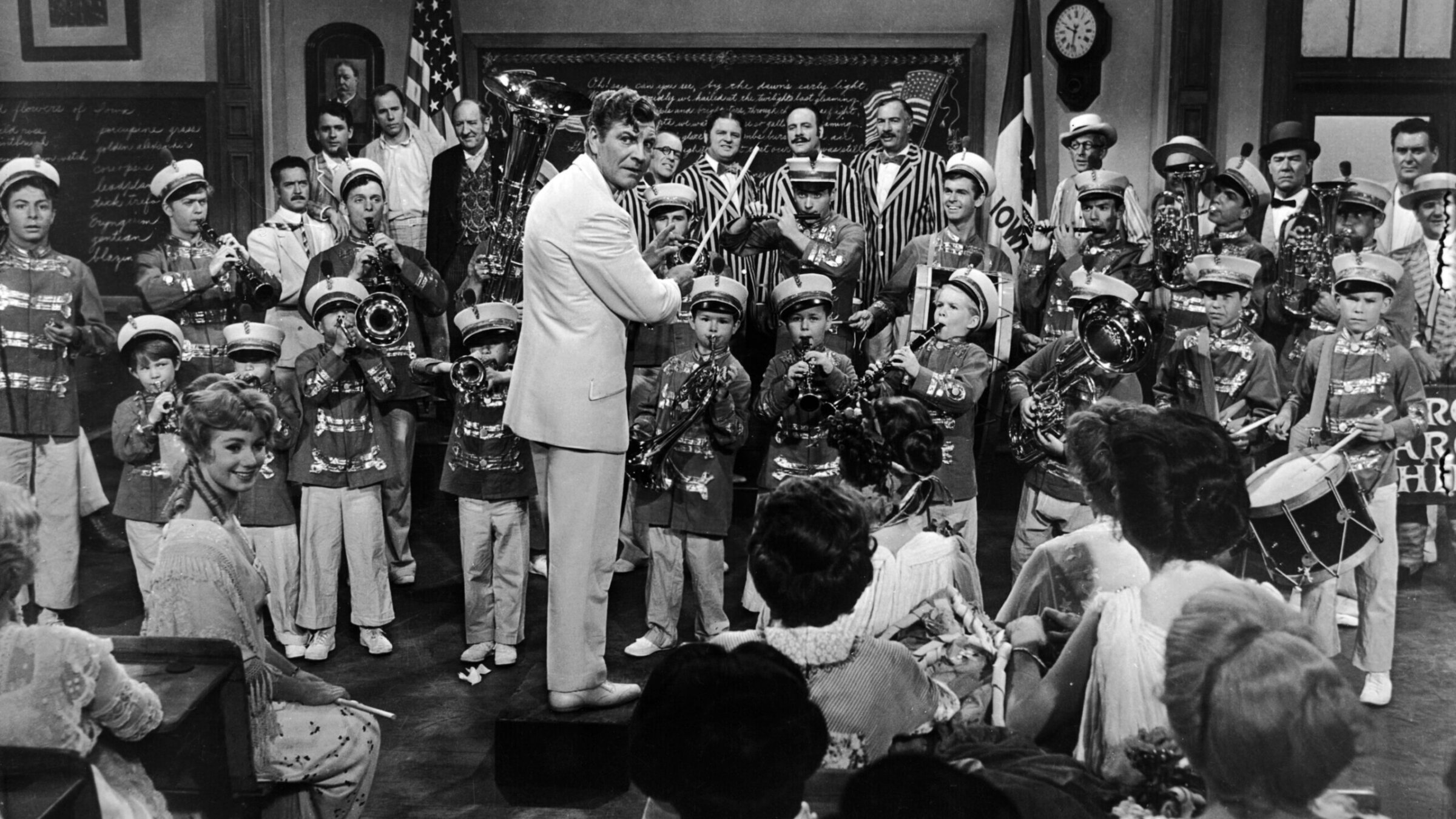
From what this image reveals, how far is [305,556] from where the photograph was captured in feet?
15.9

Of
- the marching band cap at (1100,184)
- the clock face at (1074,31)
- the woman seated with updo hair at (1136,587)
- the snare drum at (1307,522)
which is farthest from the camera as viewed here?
the clock face at (1074,31)

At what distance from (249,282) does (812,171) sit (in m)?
2.18

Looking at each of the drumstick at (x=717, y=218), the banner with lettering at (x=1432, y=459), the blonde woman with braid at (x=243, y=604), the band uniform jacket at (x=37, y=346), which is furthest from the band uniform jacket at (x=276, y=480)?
the banner with lettering at (x=1432, y=459)

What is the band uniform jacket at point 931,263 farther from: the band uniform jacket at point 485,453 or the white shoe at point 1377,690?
the white shoe at point 1377,690

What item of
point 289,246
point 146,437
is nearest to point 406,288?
point 289,246

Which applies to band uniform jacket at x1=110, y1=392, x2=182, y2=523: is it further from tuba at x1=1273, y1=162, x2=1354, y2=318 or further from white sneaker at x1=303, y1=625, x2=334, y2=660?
tuba at x1=1273, y1=162, x2=1354, y2=318

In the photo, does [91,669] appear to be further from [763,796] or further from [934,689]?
[934,689]

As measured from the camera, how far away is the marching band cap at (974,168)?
5289 mm

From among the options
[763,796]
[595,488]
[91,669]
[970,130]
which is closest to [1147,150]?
[970,130]

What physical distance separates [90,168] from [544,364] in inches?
96.7

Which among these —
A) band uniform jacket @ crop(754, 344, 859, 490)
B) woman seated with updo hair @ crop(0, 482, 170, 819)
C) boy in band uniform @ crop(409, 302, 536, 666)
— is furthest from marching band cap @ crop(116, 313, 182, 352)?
band uniform jacket @ crop(754, 344, 859, 490)

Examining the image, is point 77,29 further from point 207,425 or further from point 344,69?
point 344,69

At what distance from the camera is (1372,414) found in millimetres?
4133

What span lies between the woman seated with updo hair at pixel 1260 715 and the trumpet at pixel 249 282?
367cm
